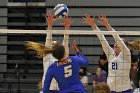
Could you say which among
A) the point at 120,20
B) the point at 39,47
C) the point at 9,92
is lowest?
the point at 9,92

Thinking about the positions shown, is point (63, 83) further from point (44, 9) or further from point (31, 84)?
point (44, 9)

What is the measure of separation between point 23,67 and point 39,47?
202 inches

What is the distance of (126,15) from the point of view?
1323 centimetres

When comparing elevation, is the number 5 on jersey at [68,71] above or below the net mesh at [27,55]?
below

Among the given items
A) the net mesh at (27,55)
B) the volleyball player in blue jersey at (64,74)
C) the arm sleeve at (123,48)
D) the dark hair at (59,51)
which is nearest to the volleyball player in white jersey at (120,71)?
the arm sleeve at (123,48)

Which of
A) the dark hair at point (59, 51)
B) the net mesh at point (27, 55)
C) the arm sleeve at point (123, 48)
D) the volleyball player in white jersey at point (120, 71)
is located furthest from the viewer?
A: the net mesh at point (27, 55)

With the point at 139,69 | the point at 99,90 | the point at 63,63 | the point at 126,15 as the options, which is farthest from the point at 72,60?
the point at 126,15

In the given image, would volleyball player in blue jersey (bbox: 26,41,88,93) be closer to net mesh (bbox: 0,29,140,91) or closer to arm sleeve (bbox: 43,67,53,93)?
arm sleeve (bbox: 43,67,53,93)

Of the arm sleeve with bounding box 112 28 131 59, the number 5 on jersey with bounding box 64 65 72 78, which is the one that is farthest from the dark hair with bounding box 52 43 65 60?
the arm sleeve with bounding box 112 28 131 59

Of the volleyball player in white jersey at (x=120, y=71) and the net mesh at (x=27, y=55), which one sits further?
the net mesh at (x=27, y=55)

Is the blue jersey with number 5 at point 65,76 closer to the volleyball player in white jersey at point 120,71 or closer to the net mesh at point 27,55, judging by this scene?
the volleyball player in white jersey at point 120,71

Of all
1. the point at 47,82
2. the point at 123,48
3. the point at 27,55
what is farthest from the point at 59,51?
the point at 27,55

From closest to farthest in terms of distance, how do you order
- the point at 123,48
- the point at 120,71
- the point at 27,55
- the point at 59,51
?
the point at 59,51 < the point at 123,48 < the point at 120,71 < the point at 27,55

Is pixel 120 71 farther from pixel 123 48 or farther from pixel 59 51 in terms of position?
pixel 59 51
